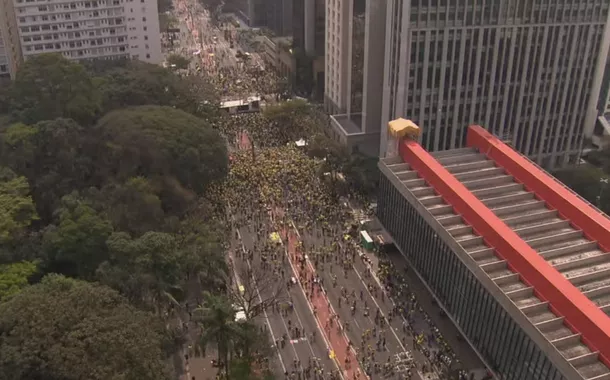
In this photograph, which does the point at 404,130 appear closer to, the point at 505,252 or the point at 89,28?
the point at 505,252

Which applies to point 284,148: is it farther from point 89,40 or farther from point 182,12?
point 182,12

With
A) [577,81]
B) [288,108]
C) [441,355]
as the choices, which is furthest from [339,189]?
[577,81]

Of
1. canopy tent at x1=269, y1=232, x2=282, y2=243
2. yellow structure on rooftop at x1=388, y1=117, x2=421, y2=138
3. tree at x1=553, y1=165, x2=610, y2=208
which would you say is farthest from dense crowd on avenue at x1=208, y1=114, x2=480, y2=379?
tree at x1=553, y1=165, x2=610, y2=208

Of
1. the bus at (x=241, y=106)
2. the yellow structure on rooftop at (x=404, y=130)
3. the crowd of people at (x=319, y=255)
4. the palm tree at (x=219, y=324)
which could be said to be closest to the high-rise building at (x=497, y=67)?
the yellow structure on rooftop at (x=404, y=130)

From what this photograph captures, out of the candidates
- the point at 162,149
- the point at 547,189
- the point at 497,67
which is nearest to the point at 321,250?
the point at 162,149

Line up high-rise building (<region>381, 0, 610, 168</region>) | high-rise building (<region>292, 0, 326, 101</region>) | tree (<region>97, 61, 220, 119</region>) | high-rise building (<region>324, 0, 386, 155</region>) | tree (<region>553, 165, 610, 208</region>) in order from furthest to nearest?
high-rise building (<region>292, 0, 326, 101</region>), high-rise building (<region>324, 0, 386, 155</region>), tree (<region>97, 61, 220, 119</region>), high-rise building (<region>381, 0, 610, 168</region>), tree (<region>553, 165, 610, 208</region>)

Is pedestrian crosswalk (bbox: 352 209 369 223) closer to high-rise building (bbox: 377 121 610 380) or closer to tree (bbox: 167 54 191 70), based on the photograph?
high-rise building (bbox: 377 121 610 380)
